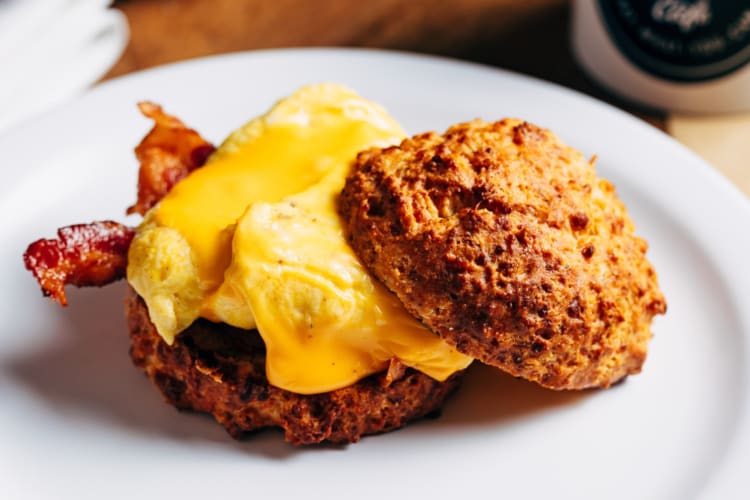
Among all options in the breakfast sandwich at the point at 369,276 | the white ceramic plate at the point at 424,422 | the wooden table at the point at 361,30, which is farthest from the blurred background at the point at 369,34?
the breakfast sandwich at the point at 369,276

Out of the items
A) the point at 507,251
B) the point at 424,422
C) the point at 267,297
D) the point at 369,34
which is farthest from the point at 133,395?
the point at 369,34

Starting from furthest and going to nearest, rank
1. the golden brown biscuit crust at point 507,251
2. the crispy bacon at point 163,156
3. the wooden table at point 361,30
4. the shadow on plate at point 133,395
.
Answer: the wooden table at point 361,30 < the crispy bacon at point 163,156 < the shadow on plate at point 133,395 < the golden brown biscuit crust at point 507,251

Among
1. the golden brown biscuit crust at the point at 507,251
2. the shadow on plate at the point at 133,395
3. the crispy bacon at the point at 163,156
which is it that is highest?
the golden brown biscuit crust at the point at 507,251

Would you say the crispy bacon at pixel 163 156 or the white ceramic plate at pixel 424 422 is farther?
the crispy bacon at pixel 163 156

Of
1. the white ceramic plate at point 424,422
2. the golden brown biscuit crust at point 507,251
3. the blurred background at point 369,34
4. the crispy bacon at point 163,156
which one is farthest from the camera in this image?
the blurred background at point 369,34

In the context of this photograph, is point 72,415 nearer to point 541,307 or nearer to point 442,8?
point 541,307

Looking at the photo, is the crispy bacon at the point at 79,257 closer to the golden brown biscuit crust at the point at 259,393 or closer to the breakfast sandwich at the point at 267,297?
the breakfast sandwich at the point at 267,297

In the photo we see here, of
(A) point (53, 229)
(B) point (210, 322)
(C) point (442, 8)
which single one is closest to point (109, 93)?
(A) point (53, 229)
